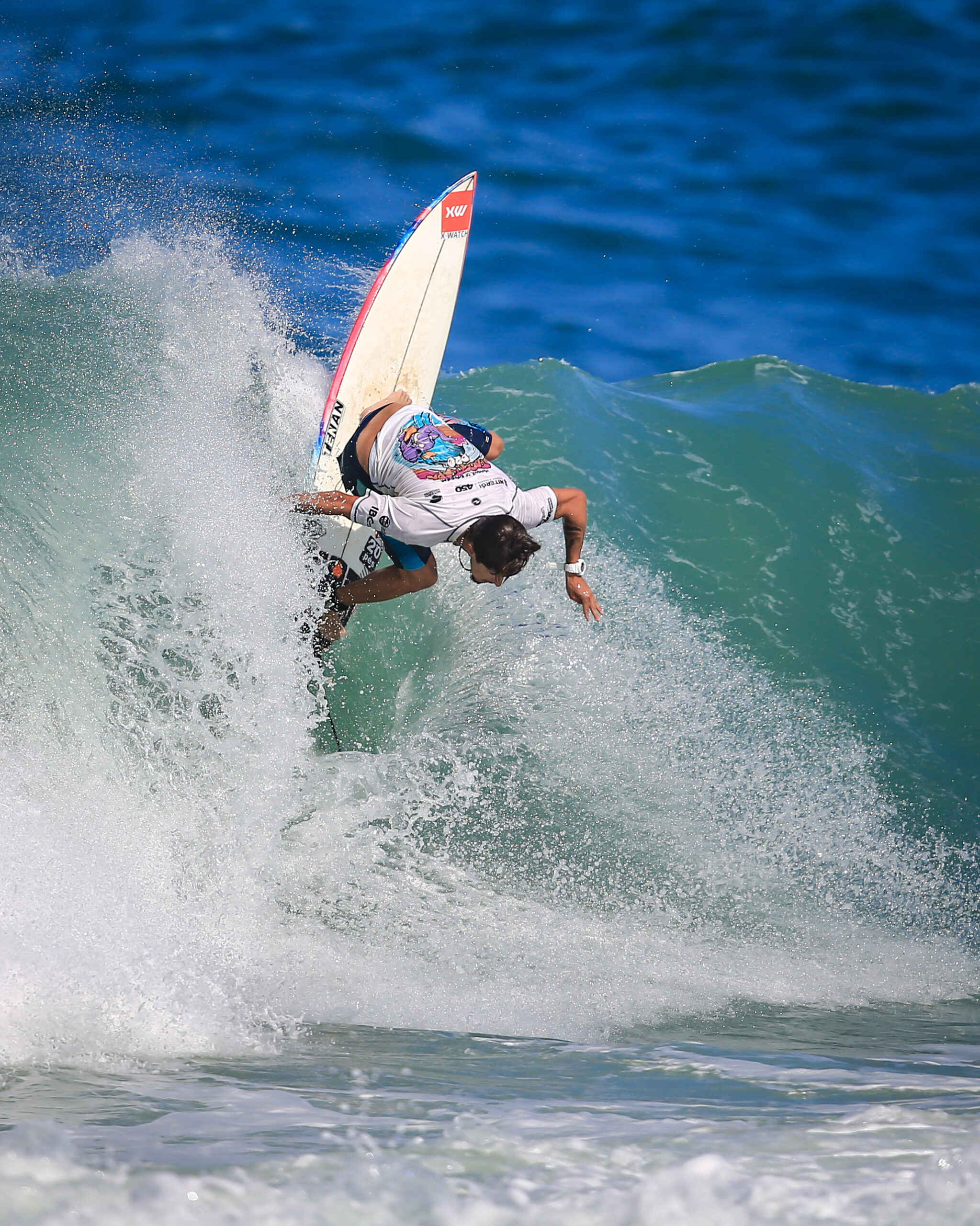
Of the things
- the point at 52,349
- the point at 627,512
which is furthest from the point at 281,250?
the point at 627,512

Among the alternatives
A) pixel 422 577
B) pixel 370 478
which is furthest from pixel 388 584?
pixel 370 478

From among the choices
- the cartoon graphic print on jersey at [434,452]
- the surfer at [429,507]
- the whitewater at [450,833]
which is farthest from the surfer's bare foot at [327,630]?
the cartoon graphic print on jersey at [434,452]

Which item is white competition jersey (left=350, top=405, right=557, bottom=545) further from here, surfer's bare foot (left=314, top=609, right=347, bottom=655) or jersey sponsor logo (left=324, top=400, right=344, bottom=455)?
jersey sponsor logo (left=324, top=400, right=344, bottom=455)

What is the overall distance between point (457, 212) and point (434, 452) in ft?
8.53

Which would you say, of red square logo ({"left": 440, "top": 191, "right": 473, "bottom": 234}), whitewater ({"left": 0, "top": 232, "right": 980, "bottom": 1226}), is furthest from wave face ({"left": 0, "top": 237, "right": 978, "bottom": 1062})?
red square logo ({"left": 440, "top": 191, "right": 473, "bottom": 234})

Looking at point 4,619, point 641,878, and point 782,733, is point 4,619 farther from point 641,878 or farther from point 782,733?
point 782,733

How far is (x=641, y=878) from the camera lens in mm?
4492

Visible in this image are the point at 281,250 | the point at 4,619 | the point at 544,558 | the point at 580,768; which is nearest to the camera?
the point at 4,619

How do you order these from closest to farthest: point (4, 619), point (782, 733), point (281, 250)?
1. point (4, 619)
2. point (782, 733)
3. point (281, 250)

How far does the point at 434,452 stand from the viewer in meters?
4.13

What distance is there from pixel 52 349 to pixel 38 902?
15.0 ft

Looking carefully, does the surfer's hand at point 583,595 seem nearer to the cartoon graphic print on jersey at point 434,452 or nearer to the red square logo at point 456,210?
the cartoon graphic print on jersey at point 434,452

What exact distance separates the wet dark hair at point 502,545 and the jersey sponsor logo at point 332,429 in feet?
5.41

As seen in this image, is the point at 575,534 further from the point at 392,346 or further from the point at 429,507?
the point at 392,346
